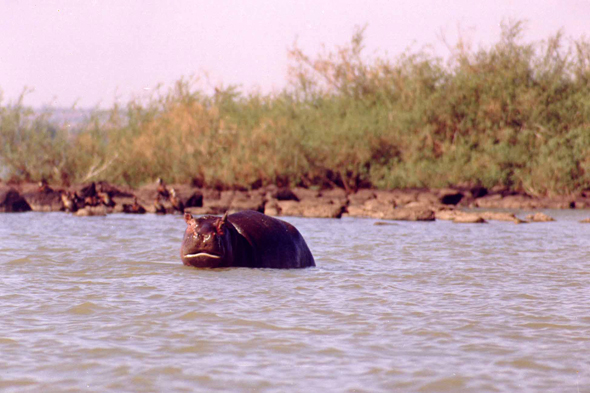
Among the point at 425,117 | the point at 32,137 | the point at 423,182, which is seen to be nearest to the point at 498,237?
the point at 423,182

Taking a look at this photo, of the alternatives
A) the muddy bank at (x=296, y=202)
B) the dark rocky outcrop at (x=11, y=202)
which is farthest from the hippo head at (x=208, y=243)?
the dark rocky outcrop at (x=11, y=202)

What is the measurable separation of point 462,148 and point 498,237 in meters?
22.0

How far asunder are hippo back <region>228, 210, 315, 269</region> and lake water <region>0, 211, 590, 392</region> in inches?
13.6

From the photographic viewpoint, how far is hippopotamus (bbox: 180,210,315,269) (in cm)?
1023

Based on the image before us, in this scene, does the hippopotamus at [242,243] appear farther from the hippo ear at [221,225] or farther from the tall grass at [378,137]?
the tall grass at [378,137]

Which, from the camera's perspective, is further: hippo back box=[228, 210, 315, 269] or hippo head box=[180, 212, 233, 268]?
hippo back box=[228, 210, 315, 269]

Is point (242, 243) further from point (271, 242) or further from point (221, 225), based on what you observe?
point (221, 225)

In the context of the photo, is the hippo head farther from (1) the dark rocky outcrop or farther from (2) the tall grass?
(2) the tall grass

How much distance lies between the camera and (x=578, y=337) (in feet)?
20.5

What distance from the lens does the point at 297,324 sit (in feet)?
21.8

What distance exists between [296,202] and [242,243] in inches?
731

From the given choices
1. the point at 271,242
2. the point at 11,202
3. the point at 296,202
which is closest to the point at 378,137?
the point at 296,202

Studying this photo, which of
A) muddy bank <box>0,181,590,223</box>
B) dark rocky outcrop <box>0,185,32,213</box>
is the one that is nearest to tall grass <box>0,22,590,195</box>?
muddy bank <box>0,181,590,223</box>

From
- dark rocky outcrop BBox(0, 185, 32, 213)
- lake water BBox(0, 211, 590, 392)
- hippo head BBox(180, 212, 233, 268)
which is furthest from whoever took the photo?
dark rocky outcrop BBox(0, 185, 32, 213)
